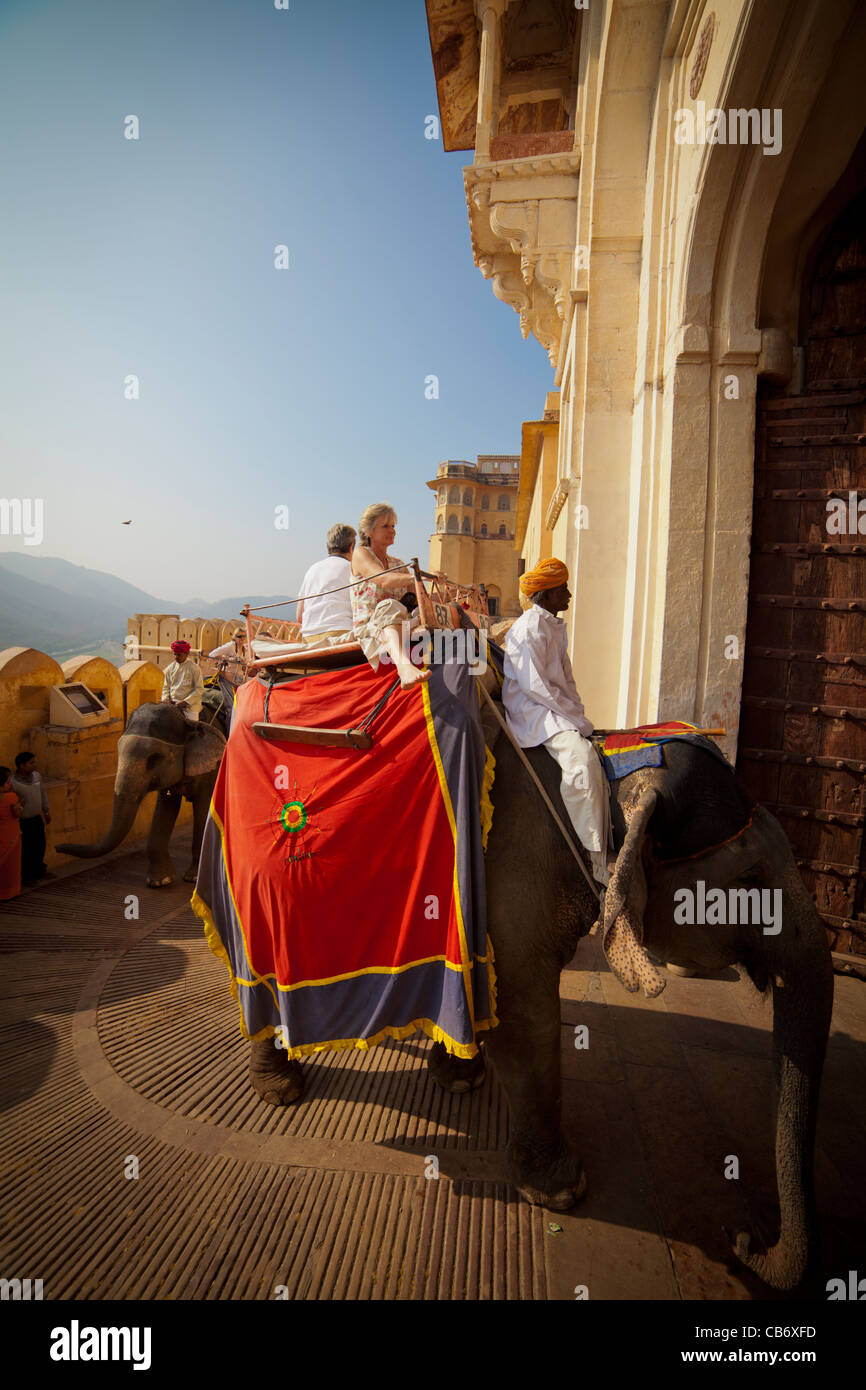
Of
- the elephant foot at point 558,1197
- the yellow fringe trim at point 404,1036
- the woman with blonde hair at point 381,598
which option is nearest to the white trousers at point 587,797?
the yellow fringe trim at point 404,1036

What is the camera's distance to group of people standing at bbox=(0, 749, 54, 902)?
227 inches

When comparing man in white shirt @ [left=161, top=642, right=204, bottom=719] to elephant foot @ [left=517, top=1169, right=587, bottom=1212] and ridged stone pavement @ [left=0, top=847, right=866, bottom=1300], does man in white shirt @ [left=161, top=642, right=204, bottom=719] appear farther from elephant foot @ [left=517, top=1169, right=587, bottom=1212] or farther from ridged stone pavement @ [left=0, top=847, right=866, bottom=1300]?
elephant foot @ [left=517, top=1169, right=587, bottom=1212]

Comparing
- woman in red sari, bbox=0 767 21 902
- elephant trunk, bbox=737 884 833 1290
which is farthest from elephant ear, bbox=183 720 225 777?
elephant trunk, bbox=737 884 833 1290

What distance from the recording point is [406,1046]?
4.13 metres

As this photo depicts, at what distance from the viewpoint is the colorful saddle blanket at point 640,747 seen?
274 cm

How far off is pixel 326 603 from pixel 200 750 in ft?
11.8

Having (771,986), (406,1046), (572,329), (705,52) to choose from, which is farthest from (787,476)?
(406,1046)

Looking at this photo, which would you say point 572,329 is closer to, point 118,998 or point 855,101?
point 855,101

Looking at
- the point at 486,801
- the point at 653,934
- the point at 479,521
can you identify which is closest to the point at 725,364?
the point at 486,801

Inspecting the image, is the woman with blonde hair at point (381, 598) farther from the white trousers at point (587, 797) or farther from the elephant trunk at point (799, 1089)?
the elephant trunk at point (799, 1089)

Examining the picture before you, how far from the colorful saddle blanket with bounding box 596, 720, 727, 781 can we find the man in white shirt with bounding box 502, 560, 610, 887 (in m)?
0.09

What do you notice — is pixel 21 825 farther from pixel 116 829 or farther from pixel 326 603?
pixel 326 603

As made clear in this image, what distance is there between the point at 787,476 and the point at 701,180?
236 cm
